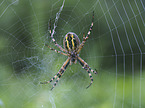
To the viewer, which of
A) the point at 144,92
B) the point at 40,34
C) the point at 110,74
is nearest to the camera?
the point at 144,92

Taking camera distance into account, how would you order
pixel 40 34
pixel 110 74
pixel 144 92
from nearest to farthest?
pixel 144 92, pixel 40 34, pixel 110 74

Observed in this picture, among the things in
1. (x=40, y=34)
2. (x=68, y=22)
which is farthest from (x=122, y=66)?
(x=40, y=34)

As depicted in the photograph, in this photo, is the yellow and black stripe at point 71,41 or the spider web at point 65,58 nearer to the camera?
the yellow and black stripe at point 71,41

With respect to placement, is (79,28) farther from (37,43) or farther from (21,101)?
(21,101)

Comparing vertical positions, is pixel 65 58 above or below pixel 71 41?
below

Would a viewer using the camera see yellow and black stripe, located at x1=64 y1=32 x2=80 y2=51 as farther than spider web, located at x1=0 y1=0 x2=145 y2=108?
No

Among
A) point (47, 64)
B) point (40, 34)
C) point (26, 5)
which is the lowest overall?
point (47, 64)

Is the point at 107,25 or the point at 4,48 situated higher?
the point at 107,25

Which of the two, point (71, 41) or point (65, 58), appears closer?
point (71, 41)
